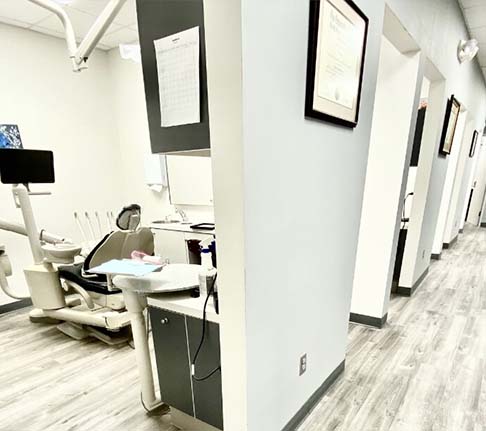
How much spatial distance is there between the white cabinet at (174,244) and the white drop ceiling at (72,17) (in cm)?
209

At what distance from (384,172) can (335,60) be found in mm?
1342

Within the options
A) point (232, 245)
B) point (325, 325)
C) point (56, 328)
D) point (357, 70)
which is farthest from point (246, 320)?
point (56, 328)

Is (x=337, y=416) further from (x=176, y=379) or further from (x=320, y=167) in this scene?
(x=320, y=167)

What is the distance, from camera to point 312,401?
1.76 metres

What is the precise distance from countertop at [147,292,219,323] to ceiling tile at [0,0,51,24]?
2.79 metres

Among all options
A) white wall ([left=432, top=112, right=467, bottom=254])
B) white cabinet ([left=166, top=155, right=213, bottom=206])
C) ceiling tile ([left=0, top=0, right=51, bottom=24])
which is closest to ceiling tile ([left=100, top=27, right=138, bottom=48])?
ceiling tile ([left=0, top=0, right=51, bottom=24])

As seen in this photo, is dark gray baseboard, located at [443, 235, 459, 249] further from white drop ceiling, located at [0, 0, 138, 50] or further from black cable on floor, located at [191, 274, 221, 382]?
white drop ceiling, located at [0, 0, 138, 50]

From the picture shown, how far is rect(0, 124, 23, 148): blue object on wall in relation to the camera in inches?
117

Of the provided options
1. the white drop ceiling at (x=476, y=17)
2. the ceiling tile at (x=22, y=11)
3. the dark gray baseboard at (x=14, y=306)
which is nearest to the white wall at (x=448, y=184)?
the white drop ceiling at (x=476, y=17)

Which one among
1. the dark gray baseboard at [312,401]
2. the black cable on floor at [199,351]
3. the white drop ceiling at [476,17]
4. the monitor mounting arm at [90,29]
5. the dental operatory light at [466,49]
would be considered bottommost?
the dark gray baseboard at [312,401]

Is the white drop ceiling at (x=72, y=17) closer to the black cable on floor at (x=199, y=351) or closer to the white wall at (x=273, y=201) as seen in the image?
the white wall at (x=273, y=201)

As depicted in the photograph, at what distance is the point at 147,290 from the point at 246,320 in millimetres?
542

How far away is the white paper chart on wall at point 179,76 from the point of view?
3.57ft

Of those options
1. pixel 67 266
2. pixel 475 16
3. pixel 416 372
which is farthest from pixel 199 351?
pixel 475 16
